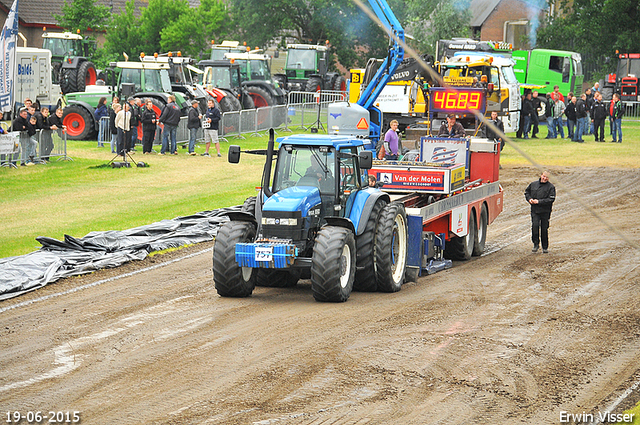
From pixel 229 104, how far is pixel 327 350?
80.5 ft

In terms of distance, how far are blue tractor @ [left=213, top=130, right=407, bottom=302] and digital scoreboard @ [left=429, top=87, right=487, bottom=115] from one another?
14.1 m

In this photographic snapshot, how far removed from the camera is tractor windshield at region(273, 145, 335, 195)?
11.3 meters

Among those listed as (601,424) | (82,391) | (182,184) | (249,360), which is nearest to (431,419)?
(601,424)

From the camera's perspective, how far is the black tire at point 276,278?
12.0m

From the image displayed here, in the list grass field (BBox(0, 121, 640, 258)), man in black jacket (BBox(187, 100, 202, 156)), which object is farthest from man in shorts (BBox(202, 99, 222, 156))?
grass field (BBox(0, 121, 640, 258))

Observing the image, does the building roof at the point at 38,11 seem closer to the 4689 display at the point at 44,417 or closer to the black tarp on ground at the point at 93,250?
the black tarp on ground at the point at 93,250

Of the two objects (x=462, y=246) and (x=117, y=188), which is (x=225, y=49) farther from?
(x=462, y=246)

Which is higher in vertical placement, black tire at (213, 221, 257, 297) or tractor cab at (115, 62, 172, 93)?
tractor cab at (115, 62, 172, 93)

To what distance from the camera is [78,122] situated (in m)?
30.1

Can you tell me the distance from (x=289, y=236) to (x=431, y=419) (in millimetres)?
4043

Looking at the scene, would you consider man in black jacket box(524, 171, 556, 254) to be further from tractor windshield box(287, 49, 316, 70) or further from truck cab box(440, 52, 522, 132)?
tractor windshield box(287, 49, 316, 70)

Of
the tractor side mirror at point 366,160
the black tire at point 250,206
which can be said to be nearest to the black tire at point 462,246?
the tractor side mirror at point 366,160

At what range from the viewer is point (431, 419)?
7199mm

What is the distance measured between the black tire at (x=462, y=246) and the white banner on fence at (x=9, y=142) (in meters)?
13.0
